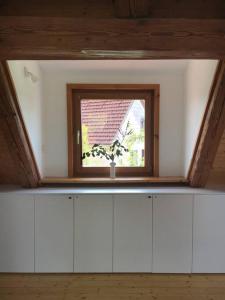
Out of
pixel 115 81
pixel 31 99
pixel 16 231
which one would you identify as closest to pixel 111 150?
pixel 115 81

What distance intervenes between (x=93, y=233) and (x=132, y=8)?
201cm

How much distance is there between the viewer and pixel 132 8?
4.20ft

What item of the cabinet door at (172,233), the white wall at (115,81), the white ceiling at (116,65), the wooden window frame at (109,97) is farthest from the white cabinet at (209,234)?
the white ceiling at (116,65)

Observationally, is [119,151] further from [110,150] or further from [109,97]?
[109,97]

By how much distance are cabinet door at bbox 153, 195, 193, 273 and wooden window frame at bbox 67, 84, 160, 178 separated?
1.85 ft

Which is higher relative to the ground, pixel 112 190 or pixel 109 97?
pixel 109 97

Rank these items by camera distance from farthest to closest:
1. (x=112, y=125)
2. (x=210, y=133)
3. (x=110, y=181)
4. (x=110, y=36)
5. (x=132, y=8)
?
1. (x=112, y=125)
2. (x=110, y=181)
3. (x=210, y=133)
4. (x=110, y=36)
5. (x=132, y=8)

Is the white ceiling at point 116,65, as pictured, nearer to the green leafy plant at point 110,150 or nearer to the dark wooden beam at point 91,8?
the green leafy plant at point 110,150

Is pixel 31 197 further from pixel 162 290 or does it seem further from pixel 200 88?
pixel 200 88

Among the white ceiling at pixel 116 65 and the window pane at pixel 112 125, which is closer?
the white ceiling at pixel 116 65

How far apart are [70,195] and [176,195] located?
41.8 inches

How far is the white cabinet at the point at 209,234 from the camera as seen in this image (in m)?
2.47

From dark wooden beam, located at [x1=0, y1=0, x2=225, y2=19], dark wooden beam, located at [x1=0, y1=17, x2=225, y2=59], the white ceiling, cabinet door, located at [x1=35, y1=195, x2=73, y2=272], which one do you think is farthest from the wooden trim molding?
dark wooden beam, located at [x1=0, y1=0, x2=225, y2=19]

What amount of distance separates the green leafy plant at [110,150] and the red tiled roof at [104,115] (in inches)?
4.4
